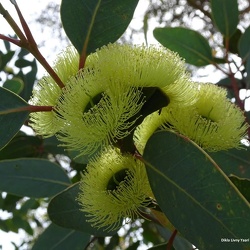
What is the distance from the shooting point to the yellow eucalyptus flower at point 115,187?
3.17 feet

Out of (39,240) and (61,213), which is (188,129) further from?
(39,240)

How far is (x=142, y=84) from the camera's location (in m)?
0.93

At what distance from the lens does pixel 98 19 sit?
1109 millimetres

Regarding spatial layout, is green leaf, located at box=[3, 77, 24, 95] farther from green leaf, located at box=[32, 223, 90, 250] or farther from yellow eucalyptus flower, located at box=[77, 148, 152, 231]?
yellow eucalyptus flower, located at box=[77, 148, 152, 231]

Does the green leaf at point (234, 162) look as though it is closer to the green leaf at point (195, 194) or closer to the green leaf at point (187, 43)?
the green leaf at point (187, 43)

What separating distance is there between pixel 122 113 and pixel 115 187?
173 mm

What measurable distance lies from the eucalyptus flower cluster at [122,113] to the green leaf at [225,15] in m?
0.79

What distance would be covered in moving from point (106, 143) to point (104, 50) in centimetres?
17

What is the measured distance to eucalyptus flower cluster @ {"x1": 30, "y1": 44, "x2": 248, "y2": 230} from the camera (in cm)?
91

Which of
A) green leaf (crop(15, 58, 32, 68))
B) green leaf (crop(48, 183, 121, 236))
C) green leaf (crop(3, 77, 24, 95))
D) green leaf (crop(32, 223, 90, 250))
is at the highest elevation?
green leaf (crop(3, 77, 24, 95))

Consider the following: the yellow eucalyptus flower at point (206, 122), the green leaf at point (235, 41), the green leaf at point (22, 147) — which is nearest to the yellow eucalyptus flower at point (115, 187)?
the yellow eucalyptus flower at point (206, 122)

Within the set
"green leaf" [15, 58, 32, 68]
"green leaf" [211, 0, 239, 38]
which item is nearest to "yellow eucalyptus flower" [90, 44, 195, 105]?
"green leaf" [211, 0, 239, 38]

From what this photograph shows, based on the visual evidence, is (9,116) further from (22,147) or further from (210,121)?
(22,147)

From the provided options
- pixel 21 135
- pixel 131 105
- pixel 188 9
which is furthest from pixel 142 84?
pixel 188 9
